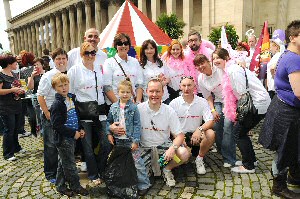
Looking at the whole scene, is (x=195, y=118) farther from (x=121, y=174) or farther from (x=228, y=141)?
(x=121, y=174)

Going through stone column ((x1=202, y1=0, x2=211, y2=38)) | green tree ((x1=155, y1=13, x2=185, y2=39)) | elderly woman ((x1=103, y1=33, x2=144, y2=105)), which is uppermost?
stone column ((x1=202, y1=0, x2=211, y2=38))

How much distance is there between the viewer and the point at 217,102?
458 centimetres

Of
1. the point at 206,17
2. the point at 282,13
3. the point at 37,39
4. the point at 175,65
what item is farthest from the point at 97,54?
the point at 37,39

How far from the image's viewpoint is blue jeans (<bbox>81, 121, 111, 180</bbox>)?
3.82 metres

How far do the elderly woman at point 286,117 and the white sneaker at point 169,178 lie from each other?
136cm

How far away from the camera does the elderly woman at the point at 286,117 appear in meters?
2.89

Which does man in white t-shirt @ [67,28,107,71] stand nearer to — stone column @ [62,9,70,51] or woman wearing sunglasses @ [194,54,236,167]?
woman wearing sunglasses @ [194,54,236,167]

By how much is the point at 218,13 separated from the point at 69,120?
30739 mm

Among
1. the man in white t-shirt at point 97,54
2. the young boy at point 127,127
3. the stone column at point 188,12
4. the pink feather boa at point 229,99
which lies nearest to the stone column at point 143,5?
the stone column at point 188,12

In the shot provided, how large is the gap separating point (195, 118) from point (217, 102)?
0.59 metres

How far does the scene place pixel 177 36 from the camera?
1116 inches

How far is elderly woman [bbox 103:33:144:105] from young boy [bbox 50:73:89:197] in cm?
77

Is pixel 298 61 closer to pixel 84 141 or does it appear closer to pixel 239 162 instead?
pixel 239 162

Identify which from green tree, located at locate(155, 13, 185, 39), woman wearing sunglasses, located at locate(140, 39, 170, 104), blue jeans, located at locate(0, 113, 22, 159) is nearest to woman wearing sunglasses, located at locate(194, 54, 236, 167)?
woman wearing sunglasses, located at locate(140, 39, 170, 104)
